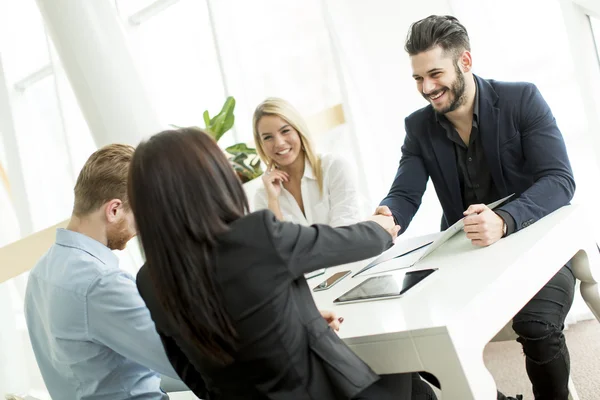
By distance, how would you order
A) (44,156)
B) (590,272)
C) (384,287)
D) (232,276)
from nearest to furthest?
1. (232,276)
2. (384,287)
3. (590,272)
4. (44,156)

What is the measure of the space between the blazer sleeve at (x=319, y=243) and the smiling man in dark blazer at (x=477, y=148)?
58 centimetres

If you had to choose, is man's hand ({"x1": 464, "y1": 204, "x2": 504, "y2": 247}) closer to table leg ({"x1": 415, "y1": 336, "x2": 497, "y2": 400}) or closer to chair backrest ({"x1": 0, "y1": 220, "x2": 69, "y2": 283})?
table leg ({"x1": 415, "y1": 336, "x2": 497, "y2": 400})

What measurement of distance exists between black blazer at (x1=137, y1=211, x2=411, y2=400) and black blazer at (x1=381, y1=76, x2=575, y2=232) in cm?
77

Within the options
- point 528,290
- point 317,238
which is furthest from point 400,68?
point 317,238

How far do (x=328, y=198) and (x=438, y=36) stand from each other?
0.94 metres

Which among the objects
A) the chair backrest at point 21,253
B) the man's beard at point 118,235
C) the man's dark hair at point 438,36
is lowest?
the chair backrest at point 21,253

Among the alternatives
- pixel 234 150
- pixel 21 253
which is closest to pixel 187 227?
pixel 234 150

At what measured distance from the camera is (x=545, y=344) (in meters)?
1.53

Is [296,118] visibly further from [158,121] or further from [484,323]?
[484,323]

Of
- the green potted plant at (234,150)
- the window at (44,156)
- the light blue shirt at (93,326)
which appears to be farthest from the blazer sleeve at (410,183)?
the window at (44,156)

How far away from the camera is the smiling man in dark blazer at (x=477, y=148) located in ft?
5.53

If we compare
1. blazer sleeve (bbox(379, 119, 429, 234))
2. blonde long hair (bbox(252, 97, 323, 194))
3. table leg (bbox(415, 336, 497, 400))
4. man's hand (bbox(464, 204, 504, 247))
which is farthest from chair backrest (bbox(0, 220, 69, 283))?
table leg (bbox(415, 336, 497, 400))

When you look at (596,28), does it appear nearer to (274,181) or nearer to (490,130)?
(490,130)

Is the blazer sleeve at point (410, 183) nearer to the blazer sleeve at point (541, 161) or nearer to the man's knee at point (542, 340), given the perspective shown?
the blazer sleeve at point (541, 161)
